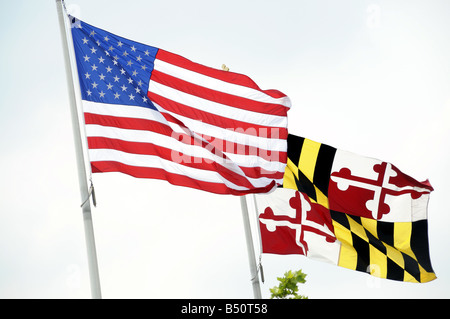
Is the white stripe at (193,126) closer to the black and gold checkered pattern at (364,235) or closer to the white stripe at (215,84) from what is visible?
the white stripe at (215,84)

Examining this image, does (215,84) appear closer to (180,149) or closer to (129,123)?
(180,149)

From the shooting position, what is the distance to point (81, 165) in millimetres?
12094

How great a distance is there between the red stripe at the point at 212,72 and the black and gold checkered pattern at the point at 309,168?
245cm

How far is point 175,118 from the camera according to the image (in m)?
13.9

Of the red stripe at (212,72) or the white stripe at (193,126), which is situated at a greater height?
the red stripe at (212,72)

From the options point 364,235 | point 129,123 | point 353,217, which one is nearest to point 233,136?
point 129,123

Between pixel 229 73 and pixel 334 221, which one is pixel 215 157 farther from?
pixel 334 221

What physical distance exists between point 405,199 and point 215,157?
5.85 m

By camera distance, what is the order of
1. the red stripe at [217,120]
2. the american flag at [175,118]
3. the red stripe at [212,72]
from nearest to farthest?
the american flag at [175,118] → the red stripe at [217,120] → the red stripe at [212,72]

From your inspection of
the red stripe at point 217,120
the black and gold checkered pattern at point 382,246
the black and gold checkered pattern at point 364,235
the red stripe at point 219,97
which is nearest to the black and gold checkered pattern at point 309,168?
the black and gold checkered pattern at point 364,235

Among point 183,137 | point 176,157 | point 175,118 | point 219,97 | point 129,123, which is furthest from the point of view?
point 219,97

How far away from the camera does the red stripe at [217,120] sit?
14.0 metres

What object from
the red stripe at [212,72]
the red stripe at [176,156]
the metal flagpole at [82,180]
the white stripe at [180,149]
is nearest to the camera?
the metal flagpole at [82,180]

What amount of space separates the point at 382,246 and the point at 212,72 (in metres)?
6.41
